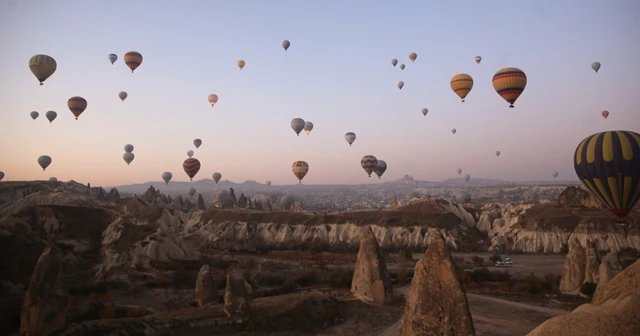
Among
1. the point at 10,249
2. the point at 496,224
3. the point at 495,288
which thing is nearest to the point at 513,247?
the point at 496,224

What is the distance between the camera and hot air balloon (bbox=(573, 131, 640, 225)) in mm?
26969

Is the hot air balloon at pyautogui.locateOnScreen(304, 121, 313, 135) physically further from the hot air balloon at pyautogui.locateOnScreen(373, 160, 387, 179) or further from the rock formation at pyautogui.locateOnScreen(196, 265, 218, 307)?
the rock formation at pyautogui.locateOnScreen(196, 265, 218, 307)

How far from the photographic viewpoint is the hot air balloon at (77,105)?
5629 cm

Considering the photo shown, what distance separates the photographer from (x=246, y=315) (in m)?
22.9

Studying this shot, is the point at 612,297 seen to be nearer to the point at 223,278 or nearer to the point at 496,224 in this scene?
the point at 223,278

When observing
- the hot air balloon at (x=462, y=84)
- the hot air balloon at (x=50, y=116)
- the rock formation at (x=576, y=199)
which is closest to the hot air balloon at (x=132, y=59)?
the hot air balloon at (x=50, y=116)

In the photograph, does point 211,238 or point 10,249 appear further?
point 211,238

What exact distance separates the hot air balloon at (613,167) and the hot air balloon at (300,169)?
48.9 metres

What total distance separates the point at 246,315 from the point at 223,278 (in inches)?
582

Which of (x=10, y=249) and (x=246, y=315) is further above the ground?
(x=10, y=249)

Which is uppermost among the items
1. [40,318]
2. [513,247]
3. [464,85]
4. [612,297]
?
[464,85]

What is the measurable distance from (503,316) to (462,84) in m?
32.9

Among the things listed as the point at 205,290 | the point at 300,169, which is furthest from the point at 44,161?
the point at 205,290

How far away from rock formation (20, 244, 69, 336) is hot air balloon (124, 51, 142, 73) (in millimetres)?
44311
